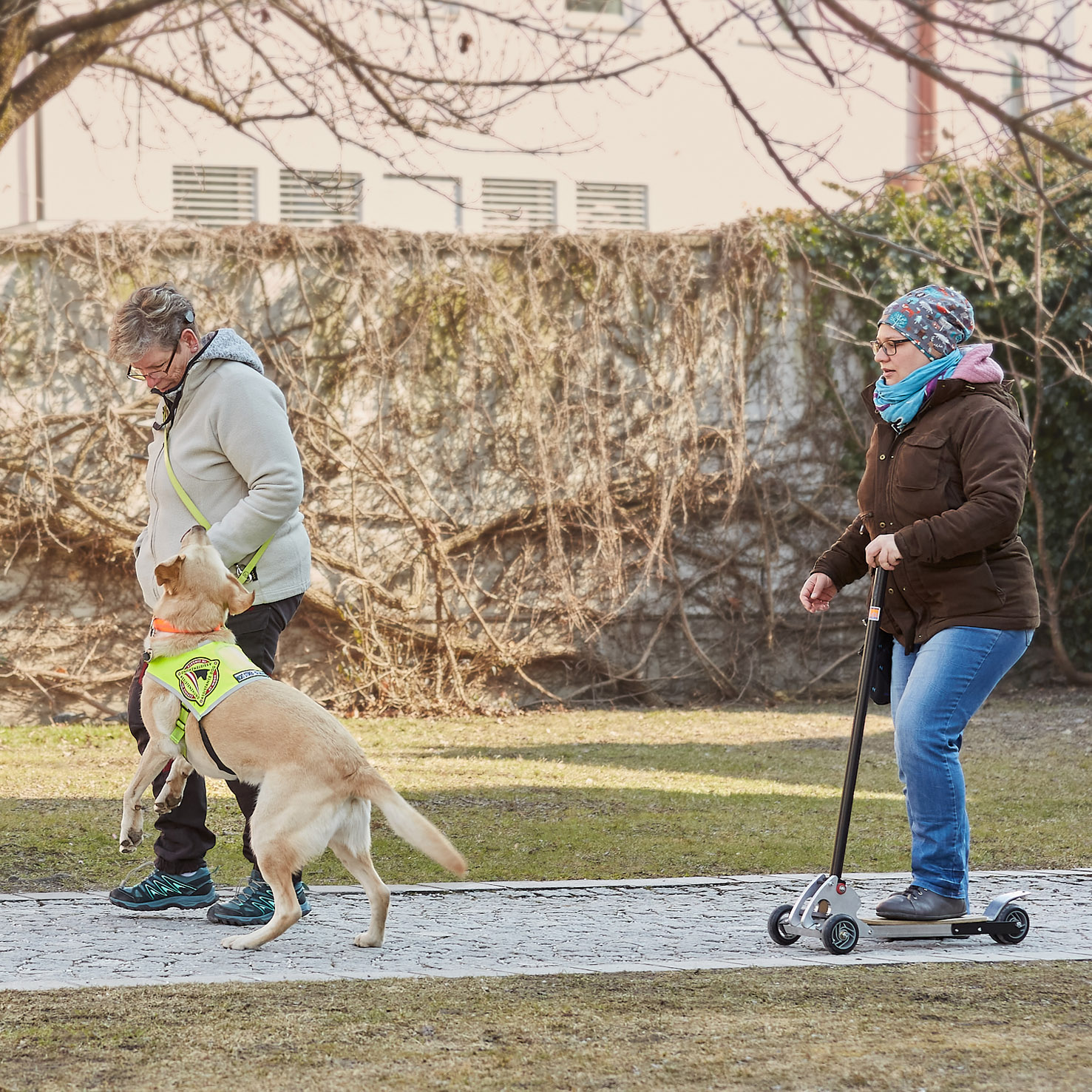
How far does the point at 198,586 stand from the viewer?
4.36 metres

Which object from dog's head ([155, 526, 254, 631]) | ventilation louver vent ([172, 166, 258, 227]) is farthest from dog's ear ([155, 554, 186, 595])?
ventilation louver vent ([172, 166, 258, 227])

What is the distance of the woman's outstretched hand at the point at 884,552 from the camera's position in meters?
4.33

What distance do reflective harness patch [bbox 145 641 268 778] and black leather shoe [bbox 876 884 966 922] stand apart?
211 centimetres

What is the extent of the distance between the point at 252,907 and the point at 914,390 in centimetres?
274

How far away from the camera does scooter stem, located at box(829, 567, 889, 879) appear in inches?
172

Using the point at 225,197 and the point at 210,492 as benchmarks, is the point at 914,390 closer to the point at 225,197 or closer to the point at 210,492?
the point at 210,492

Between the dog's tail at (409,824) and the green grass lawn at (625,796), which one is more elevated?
the dog's tail at (409,824)

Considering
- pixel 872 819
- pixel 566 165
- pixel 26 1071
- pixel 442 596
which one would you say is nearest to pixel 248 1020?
pixel 26 1071

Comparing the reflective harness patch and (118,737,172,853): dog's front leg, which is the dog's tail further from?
(118,737,172,853): dog's front leg

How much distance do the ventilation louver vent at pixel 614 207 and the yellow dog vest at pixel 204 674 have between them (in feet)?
46.1

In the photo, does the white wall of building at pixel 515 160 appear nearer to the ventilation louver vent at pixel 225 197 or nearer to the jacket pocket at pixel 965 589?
the ventilation louver vent at pixel 225 197

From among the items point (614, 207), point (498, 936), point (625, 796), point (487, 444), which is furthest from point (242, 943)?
point (614, 207)

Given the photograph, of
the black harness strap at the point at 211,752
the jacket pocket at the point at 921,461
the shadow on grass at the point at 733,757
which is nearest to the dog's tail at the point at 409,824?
the black harness strap at the point at 211,752

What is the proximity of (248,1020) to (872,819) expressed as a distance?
4.10 m
